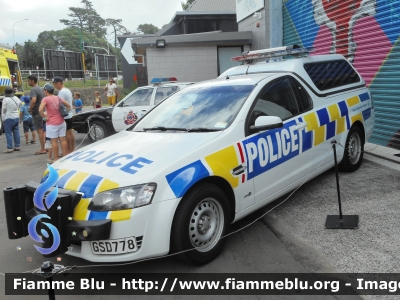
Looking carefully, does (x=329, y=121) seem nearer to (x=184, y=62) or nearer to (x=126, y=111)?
(x=126, y=111)

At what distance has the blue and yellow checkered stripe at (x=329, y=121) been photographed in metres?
5.04

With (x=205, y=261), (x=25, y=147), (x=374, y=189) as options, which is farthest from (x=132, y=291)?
(x=25, y=147)

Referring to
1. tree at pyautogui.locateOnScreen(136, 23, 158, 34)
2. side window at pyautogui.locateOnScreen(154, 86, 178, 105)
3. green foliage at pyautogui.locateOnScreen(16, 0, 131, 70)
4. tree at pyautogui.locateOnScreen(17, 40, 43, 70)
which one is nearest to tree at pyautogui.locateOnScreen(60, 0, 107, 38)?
green foliage at pyautogui.locateOnScreen(16, 0, 131, 70)

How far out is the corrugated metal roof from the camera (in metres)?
25.5

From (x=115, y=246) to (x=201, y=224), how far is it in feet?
2.63

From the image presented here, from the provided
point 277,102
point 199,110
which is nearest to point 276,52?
point 277,102

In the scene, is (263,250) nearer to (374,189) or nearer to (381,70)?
(374,189)

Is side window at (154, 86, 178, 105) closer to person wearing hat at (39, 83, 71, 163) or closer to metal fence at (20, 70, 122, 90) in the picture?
person wearing hat at (39, 83, 71, 163)

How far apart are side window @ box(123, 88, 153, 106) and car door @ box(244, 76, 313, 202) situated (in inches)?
249

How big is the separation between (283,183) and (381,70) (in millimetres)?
4709

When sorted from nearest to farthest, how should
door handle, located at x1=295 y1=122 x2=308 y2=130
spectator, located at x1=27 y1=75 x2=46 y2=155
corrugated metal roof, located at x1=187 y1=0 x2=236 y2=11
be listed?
door handle, located at x1=295 y1=122 x2=308 y2=130
spectator, located at x1=27 y1=75 x2=46 y2=155
corrugated metal roof, located at x1=187 y1=0 x2=236 y2=11

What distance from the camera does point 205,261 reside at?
3.72 meters

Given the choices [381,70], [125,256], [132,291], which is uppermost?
[381,70]

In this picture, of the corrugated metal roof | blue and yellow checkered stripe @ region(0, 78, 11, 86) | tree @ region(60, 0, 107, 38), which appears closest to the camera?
blue and yellow checkered stripe @ region(0, 78, 11, 86)
